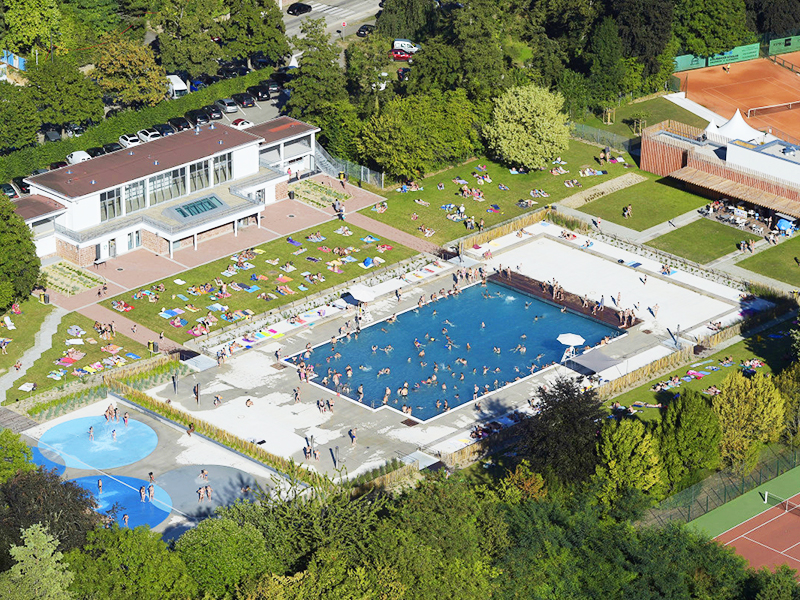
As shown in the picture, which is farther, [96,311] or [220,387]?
[96,311]

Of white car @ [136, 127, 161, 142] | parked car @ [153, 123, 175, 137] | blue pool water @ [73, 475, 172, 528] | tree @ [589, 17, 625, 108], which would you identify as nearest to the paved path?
blue pool water @ [73, 475, 172, 528]

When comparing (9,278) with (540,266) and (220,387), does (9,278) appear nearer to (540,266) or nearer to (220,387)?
(220,387)

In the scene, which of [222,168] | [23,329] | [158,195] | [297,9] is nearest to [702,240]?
[222,168]

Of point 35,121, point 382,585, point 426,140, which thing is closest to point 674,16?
point 426,140

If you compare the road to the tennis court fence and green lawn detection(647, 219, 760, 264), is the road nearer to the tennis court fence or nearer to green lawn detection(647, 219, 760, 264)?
green lawn detection(647, 219, 760, 264)

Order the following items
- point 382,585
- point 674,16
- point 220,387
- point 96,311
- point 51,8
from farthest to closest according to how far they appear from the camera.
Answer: point 674,16 < point 51,8 < point 96,311 < point 220,387 < point 382,585
